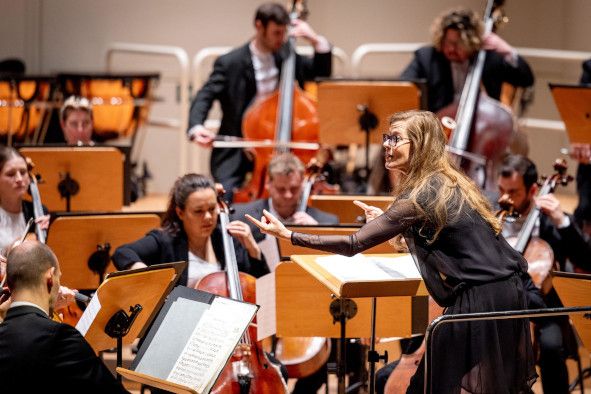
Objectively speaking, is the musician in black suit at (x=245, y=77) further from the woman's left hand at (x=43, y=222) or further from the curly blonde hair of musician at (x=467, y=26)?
the woman's left hand at (x=43, y=222)

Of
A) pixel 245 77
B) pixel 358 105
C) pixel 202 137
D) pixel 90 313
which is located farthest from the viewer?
pixel 245 77

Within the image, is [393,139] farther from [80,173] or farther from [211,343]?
[80,173]

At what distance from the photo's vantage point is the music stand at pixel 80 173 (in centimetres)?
486

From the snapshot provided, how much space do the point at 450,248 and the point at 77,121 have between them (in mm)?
2914

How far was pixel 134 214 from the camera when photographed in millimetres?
4289

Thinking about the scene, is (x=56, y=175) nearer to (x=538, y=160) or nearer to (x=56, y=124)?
(x=56, y=124)

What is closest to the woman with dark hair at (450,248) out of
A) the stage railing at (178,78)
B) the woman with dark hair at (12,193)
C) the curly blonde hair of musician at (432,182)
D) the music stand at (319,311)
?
the curly blonde hair of musician at (432,182)

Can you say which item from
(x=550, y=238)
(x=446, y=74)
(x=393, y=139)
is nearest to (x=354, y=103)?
(x=446, y=74)

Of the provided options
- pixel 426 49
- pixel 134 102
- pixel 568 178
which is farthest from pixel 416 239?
pixel 134 102

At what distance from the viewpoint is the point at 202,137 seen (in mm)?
5508

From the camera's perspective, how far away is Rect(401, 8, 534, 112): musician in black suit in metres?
5.47

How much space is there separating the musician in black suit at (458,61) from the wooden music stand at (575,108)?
0.72m

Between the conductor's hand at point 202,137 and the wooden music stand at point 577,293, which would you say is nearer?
the wooden music stand at point 577,293

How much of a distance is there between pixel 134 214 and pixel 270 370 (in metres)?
0.99
